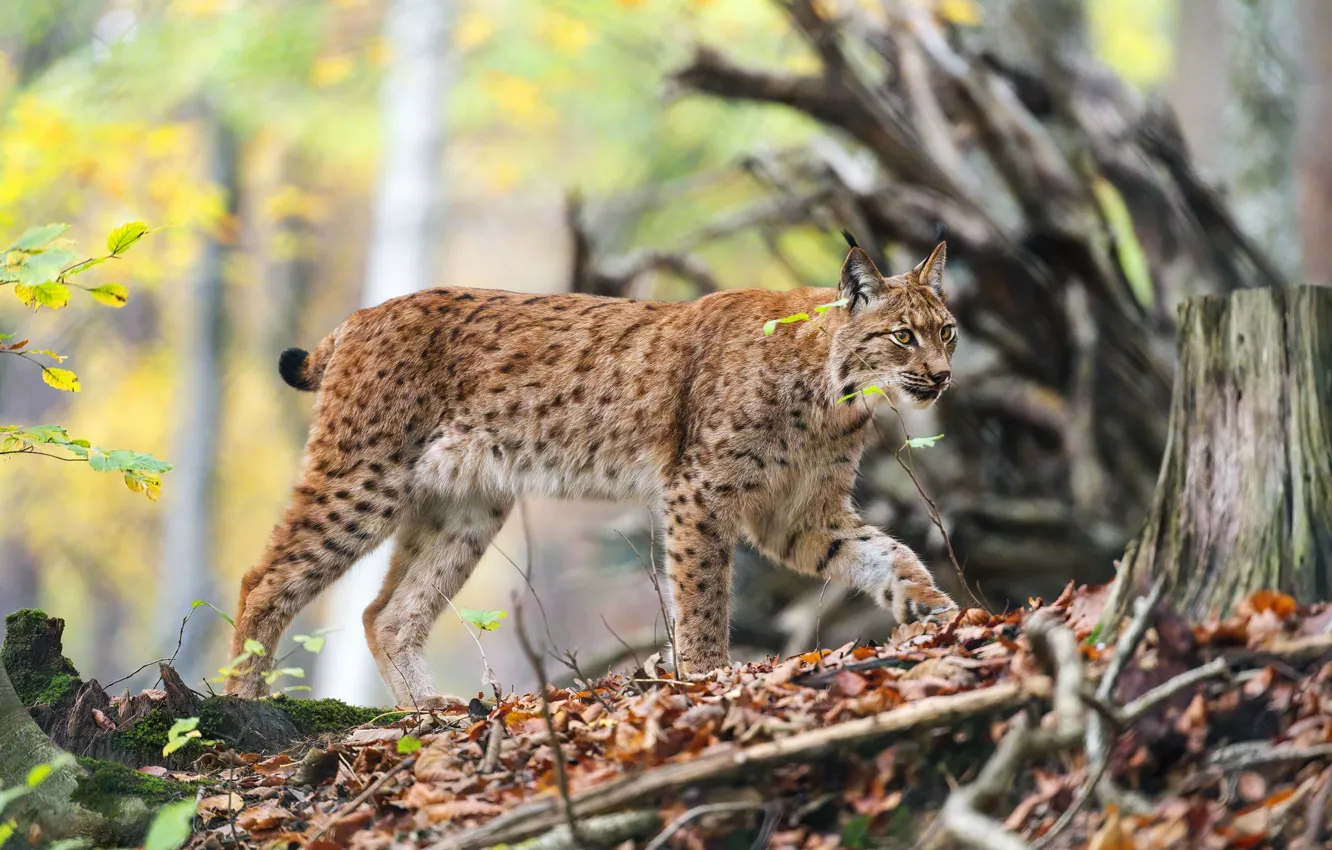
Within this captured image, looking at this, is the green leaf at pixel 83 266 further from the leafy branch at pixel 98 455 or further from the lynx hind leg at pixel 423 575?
the lynx hind leg at pixel 423 575

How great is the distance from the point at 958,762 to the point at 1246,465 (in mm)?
1272

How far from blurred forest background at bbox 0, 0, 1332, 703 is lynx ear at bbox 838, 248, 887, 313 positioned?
1.43 m

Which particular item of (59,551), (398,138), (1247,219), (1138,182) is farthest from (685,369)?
(59,551)

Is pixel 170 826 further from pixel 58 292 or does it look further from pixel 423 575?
pixel 423 575

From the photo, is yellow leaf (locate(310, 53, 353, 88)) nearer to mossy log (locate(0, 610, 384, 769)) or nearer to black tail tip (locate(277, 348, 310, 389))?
→ black tail tip (locate(277, 348, 310, 389))

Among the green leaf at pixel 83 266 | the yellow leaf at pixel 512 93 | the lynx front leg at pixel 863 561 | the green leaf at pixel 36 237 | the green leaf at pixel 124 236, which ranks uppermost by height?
the yellow leaf at pixel 512 93

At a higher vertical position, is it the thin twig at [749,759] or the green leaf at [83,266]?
the green leaf at [83,266]

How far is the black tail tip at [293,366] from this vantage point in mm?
6699

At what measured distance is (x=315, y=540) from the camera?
6.35 meters

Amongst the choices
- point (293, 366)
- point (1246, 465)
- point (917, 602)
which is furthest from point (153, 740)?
point (1246, 465)

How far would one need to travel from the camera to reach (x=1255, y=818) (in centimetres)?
286

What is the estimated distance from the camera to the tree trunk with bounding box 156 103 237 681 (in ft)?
59.7

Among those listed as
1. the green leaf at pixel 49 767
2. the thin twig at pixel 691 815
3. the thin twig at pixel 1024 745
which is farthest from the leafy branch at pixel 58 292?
the thin twig at pixel 1024 745

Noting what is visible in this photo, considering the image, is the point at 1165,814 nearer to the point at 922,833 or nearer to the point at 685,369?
the point at 922,833
